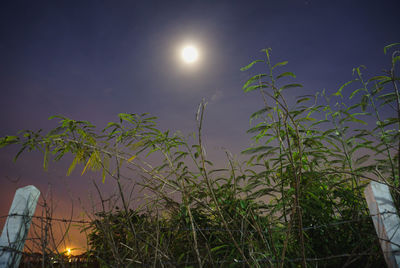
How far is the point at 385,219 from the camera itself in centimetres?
125

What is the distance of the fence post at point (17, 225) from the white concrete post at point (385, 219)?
70.4 inches

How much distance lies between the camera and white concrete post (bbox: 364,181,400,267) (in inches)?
47.1

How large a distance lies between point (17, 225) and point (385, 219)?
197cm

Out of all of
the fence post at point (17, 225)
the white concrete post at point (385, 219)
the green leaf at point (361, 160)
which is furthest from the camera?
the green leaf at point (361, 160)

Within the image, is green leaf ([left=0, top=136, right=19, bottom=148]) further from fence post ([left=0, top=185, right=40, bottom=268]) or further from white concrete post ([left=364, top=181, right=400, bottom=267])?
white concrete post ([left=364, top=181, right=400, bottom=267])

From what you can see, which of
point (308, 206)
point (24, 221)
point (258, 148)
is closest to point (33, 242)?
point (24, 221)

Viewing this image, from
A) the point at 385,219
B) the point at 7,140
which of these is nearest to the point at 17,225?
the point at 7,140

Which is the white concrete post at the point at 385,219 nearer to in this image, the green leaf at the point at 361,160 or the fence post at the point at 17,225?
the green leaf at the point at 361,160

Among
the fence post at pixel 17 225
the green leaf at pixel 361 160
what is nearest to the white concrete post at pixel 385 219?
the green leaf at pixel 361 160

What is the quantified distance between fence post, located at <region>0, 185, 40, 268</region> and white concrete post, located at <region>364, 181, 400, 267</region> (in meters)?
1.79

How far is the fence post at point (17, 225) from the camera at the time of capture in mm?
1377

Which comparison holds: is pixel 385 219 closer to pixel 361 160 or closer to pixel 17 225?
pixel 361 160

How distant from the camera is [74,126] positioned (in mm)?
1860

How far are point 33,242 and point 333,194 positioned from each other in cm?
169
